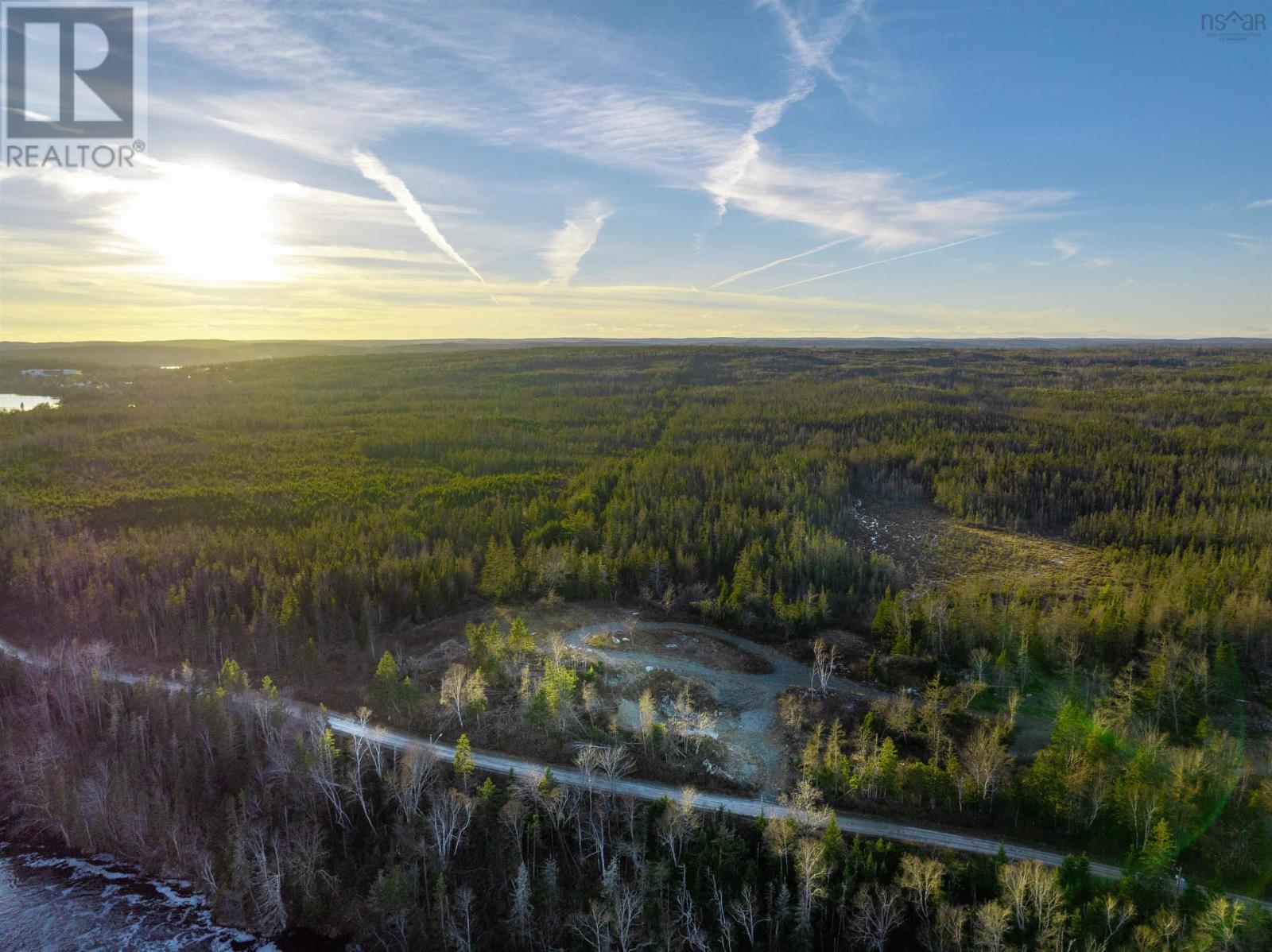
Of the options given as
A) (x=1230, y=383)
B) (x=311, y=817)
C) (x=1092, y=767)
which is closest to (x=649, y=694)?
(x=311, y=817)

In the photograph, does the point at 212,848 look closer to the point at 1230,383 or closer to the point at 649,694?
the point at 649,694

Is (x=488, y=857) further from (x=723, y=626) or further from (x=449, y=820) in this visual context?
(x=723, y=626)

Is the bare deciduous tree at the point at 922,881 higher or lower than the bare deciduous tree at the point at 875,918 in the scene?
higher

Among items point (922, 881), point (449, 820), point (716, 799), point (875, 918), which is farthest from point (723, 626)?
point (875, 918)

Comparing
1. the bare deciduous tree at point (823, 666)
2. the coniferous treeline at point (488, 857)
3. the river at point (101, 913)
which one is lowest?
the river at point (101, 913)

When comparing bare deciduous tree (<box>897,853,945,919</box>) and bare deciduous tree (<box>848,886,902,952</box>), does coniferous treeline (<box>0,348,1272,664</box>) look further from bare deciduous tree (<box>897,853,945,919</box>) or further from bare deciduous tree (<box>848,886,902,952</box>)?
bare deciduous tree (<box>848,886,902,952</box>)

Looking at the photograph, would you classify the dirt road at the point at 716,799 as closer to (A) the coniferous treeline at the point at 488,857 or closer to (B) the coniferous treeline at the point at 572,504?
(A) the coniferous treeline at the point at 488,857

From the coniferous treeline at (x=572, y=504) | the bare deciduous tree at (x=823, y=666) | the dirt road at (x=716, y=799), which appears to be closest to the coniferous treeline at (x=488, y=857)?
the dirt road at (x=716, y=799)
